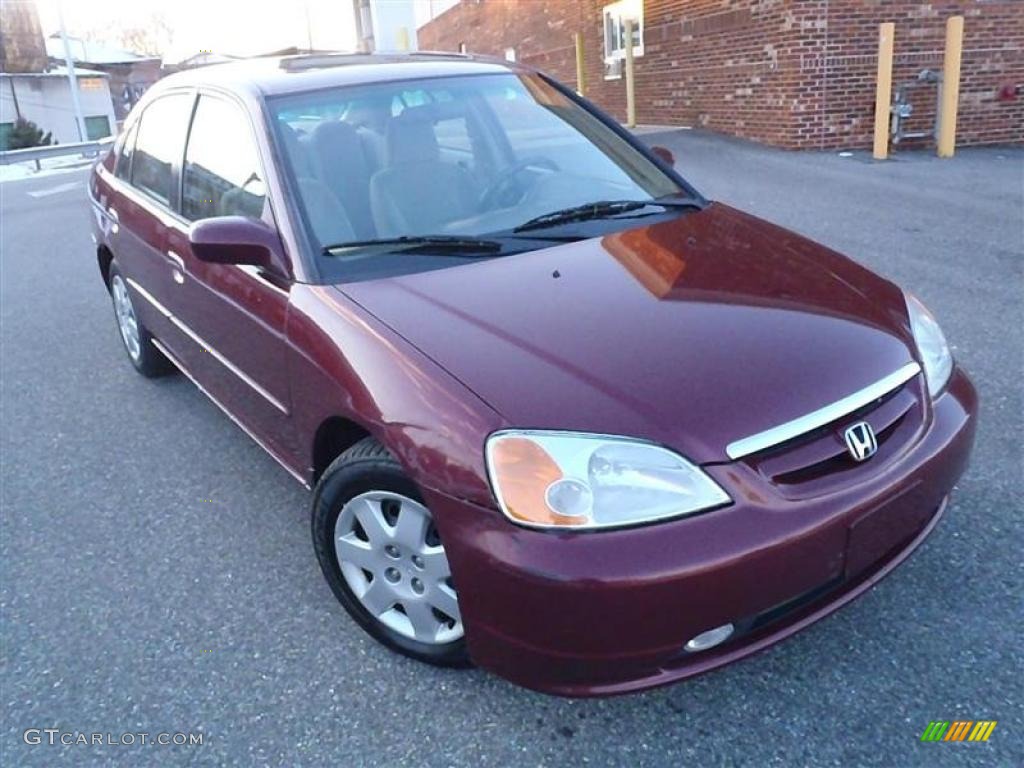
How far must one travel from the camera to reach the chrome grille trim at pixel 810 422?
2045mm

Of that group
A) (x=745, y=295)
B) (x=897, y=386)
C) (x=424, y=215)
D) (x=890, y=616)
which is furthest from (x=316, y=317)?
(x=890, y=616)

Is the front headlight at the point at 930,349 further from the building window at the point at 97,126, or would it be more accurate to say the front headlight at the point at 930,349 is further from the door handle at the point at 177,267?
the building window at the point at 97,126

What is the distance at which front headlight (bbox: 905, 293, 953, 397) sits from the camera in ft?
8.39

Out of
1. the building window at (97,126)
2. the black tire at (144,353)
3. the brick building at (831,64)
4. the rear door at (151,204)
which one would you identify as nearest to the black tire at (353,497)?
the rear door at (151,204)

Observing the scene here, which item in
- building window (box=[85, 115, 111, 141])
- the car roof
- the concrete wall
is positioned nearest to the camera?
the car roof

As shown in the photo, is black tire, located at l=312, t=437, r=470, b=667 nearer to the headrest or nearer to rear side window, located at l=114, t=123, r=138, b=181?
the headrest

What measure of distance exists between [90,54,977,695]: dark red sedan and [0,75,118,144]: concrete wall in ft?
126

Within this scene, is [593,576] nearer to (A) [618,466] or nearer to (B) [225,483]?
(A) [618,466]

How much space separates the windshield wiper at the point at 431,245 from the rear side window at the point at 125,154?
91.2 inches

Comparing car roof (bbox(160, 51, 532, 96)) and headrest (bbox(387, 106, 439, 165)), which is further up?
car roof (bbox(160, 51, 532, 96))

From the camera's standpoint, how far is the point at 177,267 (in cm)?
373

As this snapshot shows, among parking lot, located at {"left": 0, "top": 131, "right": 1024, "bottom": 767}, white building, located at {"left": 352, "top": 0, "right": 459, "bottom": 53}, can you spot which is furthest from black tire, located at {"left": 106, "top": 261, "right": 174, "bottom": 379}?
white building, located at {"left": 352, "top": 0, "right": 459, "bottom": 53}

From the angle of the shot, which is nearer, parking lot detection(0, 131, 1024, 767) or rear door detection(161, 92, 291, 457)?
parking lot detection(0, 131, 1024, 767)

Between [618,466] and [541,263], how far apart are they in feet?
3.14
